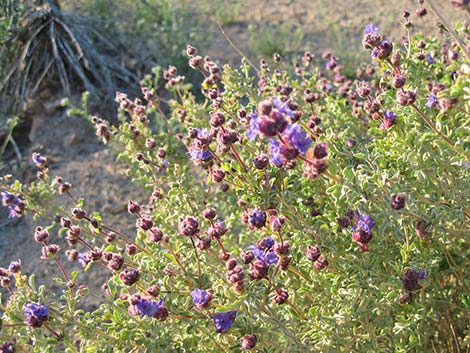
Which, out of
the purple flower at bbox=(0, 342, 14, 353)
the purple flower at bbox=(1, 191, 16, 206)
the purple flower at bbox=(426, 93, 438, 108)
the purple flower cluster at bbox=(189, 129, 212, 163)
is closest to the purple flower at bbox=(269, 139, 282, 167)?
the purple flower cluster at bbox=(189, 129, 212, 163)

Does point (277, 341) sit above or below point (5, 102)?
above

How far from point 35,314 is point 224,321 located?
2.39ft

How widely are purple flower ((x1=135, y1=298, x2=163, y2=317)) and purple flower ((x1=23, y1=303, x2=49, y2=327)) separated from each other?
0.37m

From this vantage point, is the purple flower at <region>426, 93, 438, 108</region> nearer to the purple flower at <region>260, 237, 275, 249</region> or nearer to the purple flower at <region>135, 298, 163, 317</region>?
the purple flower at <region>260, 237, 275, 249</region>

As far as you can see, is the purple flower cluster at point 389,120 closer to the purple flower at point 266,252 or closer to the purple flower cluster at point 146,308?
the purple flower at point 266,252

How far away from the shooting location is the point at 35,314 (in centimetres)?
235

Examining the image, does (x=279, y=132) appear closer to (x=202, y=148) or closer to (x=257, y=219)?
(x=257, y=219)

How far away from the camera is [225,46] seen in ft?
23.5

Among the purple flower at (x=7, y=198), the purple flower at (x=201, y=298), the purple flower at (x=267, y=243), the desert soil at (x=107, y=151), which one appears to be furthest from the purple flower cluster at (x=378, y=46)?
the desert soil at (x=107, y=151)

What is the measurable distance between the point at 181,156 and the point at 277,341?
1677 millimetres

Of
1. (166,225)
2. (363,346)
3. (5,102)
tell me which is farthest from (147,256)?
(5,102)

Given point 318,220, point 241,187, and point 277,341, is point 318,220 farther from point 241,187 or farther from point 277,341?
point 277,341

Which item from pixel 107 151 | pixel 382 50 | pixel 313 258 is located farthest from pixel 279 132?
pixel 107 151

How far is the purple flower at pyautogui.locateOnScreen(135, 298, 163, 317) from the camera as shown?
2.32 m
